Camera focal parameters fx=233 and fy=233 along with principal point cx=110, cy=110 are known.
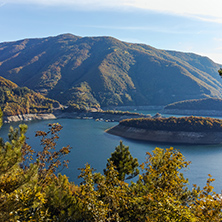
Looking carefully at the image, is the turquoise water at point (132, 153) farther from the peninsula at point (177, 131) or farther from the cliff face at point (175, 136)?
the peninsula at point (177, 131)

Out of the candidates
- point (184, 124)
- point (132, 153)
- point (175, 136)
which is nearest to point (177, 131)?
point (175, 136)

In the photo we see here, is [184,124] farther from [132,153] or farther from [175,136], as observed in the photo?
[132,153]

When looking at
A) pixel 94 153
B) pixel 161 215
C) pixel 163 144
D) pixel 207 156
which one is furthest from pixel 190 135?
pixel 161 215

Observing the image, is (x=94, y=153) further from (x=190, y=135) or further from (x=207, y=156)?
(x=190, y=135)

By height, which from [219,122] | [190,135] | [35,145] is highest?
[219,122]

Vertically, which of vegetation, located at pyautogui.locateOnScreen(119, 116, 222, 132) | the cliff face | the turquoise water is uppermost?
vegetation, located at pyautogui.locateOnScreen(119, 116, 222, 132)

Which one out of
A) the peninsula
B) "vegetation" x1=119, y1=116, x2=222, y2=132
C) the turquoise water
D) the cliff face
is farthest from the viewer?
"vegetation" x1=119, y1=116, x2=222, y2=132

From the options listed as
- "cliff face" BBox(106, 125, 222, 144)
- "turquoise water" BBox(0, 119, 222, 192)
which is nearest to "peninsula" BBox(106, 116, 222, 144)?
"cliff face" BBox(106, 125, 222, 144)

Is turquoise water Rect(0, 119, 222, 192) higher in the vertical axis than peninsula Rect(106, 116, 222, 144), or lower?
lower

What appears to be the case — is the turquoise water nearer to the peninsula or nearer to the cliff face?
the cliff face
